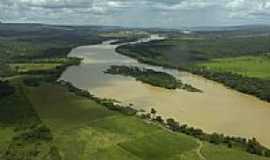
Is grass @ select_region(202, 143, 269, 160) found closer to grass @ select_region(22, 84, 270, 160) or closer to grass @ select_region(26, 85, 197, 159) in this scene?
grass @ select_region(22, 84, 270, 160)

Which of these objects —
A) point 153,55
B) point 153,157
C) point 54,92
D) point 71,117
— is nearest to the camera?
point 153,157

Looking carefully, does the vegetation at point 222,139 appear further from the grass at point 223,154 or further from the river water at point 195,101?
the river water at point 195,101

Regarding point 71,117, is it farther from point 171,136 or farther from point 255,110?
point 255,110

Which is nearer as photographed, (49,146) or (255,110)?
(49,146)

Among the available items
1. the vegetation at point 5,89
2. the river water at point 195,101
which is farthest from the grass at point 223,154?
the vegetation at point 5,89

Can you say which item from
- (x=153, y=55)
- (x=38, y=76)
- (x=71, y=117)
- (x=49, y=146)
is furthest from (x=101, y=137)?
(x=153, y=55)

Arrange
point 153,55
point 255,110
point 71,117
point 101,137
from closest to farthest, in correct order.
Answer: point 101,137
point 71,117
point 255,110
point 153,55

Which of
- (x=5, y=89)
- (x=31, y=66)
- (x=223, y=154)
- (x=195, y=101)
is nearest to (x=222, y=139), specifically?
(x=223, y=154)
